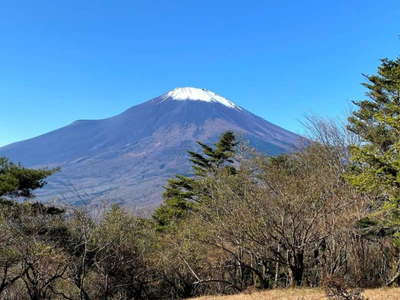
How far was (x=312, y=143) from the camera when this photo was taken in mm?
20359

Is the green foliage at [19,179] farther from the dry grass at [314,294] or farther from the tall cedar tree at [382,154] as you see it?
the tall cedar tree at [382,154]

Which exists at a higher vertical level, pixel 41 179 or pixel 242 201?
pixel 41 179

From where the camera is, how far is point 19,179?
A: 16750 mm

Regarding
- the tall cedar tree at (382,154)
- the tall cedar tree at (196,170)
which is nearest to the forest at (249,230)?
the tall cedar tree at (382,154)

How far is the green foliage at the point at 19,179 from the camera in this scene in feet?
52.3

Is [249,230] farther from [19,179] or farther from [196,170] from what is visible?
[196,170]

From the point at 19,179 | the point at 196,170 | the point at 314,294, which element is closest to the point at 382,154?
the point at 314,294

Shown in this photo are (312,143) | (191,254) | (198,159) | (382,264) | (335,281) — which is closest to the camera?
(335,281)

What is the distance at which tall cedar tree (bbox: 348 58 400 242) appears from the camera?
34.5 feet

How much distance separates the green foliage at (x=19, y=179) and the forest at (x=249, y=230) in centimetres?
6

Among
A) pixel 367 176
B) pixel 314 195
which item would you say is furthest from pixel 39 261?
pixel 367 176

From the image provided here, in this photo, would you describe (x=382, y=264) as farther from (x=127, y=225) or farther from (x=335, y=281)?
(x=127, y=225)

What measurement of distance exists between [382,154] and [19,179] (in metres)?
15.1

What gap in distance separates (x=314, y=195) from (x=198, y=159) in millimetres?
17490
